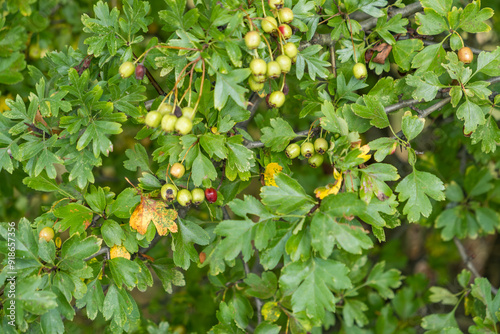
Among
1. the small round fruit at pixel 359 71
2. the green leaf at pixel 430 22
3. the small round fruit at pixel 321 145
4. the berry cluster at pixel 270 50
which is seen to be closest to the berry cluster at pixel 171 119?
the berry cluster at pixel 270 50

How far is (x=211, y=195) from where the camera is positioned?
4.19ft

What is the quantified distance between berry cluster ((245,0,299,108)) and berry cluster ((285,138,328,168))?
0.59 feet

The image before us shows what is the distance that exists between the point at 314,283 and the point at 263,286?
1.34 ft

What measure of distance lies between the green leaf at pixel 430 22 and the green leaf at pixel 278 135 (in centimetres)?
53

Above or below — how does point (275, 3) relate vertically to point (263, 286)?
above

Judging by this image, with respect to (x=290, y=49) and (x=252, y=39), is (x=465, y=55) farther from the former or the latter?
(x=252, y=39)

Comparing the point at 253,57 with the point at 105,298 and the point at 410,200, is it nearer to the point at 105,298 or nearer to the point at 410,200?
the point at 410,200

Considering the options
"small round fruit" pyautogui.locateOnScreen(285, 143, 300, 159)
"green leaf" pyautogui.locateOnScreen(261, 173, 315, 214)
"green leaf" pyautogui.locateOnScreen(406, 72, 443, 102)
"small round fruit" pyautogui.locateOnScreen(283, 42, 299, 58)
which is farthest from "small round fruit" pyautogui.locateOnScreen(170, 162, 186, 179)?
"green leaf" pyautogui.locateOnScreen(406, 72, 443, 102)

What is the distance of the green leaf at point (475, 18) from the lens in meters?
1.25

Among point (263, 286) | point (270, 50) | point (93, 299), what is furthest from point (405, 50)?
point (93, 299)

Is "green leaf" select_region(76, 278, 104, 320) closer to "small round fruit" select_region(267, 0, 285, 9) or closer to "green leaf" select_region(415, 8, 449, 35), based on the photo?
"small round fruit" select_region(267, 0, 285, 9)

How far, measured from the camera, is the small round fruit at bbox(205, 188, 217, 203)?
1.28 meters

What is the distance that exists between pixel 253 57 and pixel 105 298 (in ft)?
2.92

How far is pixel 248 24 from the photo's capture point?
112 cm
